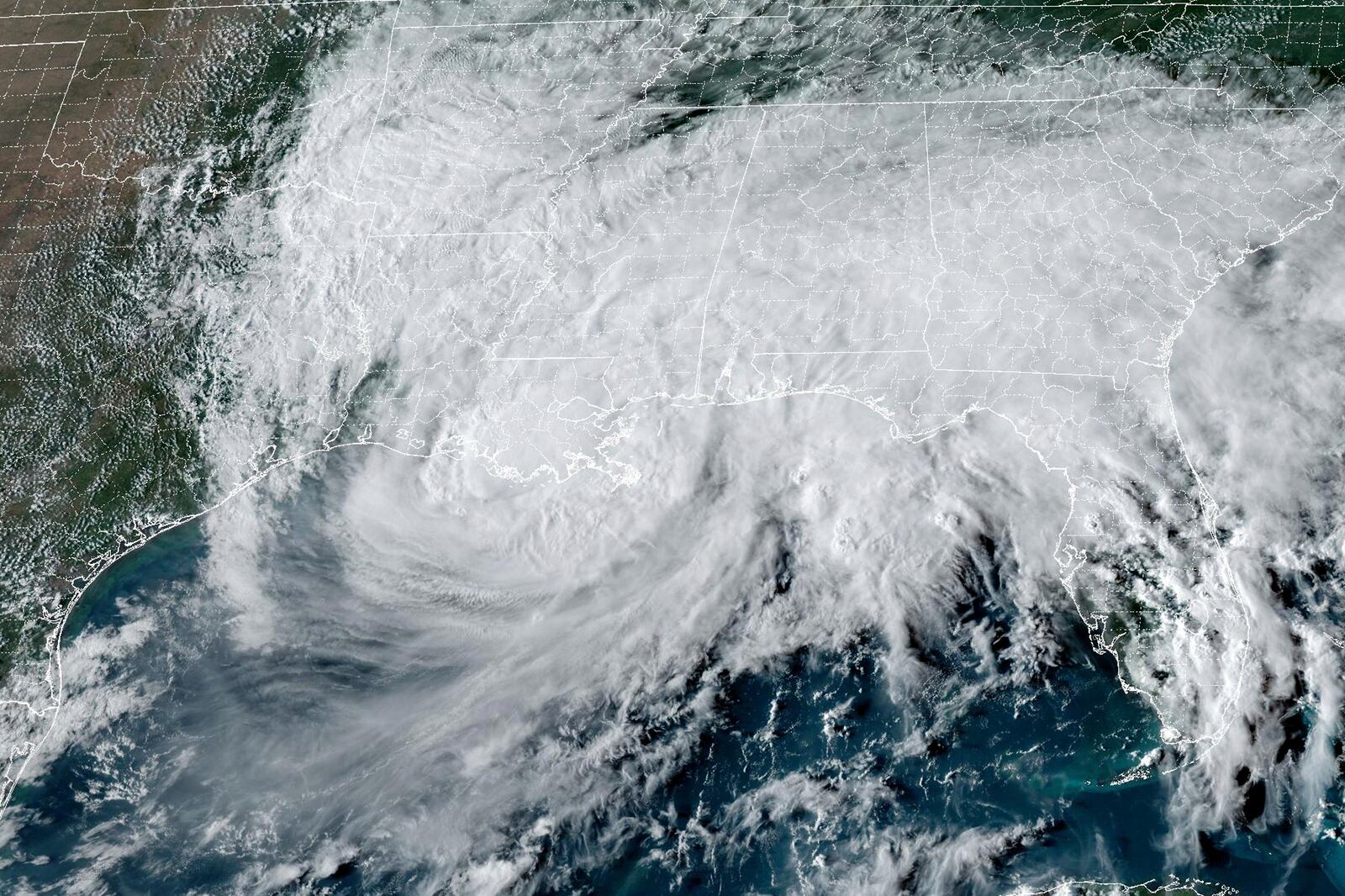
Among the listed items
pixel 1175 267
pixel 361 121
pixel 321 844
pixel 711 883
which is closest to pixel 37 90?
pixel 361 121

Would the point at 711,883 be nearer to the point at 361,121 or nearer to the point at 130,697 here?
the point at 130,697

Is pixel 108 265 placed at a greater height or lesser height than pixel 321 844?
greater

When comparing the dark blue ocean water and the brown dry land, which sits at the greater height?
the brown dry land

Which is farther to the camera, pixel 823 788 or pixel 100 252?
pixel 100 252

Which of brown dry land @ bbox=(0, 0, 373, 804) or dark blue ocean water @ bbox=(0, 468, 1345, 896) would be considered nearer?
dark blue ocean water @ bbox=(0, 468, 1345, 896)

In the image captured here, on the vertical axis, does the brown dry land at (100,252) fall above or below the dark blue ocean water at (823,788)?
above

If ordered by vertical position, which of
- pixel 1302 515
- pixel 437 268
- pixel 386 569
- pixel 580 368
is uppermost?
pixel 437 268

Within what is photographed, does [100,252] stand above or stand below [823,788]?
above

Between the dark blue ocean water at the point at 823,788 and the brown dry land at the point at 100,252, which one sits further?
the brown dry land at the point at 100,252
